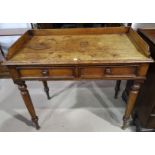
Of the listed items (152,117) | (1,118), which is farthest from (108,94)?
(1,118)

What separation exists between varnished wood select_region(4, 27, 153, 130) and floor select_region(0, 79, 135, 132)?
15.7 inches

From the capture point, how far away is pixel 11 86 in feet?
6.41

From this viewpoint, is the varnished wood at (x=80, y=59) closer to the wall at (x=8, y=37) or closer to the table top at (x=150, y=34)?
the table top at (x=150, y=34)

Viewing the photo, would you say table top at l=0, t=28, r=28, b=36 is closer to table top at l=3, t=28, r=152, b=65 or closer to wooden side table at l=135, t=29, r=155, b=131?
table top at l=3, t=28, r=152, b=65

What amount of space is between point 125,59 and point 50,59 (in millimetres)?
446

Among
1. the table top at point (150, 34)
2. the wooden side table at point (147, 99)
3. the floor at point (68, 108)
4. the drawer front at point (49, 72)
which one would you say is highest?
the table top at point (150, 34)

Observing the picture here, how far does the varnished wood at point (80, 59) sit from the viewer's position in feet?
3.08

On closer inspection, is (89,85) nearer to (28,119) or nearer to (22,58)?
(28,119)

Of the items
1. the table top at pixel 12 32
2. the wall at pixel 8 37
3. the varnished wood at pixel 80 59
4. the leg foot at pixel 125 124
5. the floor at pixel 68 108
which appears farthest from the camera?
the wall at pixel 8 37

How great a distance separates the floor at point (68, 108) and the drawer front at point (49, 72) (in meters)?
0.61

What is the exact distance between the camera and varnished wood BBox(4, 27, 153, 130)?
3.08 feet

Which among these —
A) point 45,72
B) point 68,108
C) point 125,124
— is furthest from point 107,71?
point 68,108

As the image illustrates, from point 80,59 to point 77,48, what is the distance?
17 centimetres

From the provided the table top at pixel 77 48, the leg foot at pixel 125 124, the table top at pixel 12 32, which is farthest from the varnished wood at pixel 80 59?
the table top at pixel 12 32
